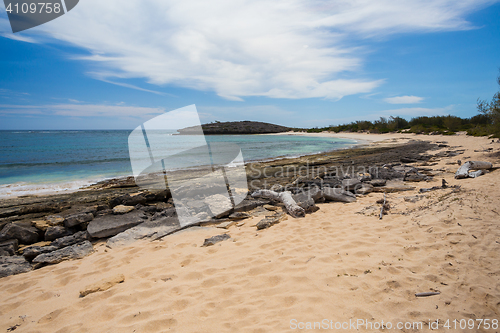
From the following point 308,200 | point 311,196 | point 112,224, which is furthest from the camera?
point 311,196

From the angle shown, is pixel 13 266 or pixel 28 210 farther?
pixel 28 210

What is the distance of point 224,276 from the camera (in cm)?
324

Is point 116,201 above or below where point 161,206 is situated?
above

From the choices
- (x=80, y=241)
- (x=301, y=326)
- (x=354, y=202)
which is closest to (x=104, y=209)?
(x=80, y=241)

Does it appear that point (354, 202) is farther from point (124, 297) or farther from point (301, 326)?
point (124, 297)

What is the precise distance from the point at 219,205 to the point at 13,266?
4.10 m

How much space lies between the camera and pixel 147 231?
16.8ft

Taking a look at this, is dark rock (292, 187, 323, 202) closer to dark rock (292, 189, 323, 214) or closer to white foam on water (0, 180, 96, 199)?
dark rock (292, 189, 323, 214)

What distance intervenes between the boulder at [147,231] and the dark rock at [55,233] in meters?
1.26

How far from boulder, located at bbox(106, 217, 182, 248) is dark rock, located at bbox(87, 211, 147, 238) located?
0.22 meters

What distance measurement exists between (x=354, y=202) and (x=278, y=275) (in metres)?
4.33

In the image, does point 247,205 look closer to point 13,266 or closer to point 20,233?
point 13,266

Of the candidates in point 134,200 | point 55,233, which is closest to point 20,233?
point 55,233


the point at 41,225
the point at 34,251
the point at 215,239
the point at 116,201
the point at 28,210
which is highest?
the point at 116,201
